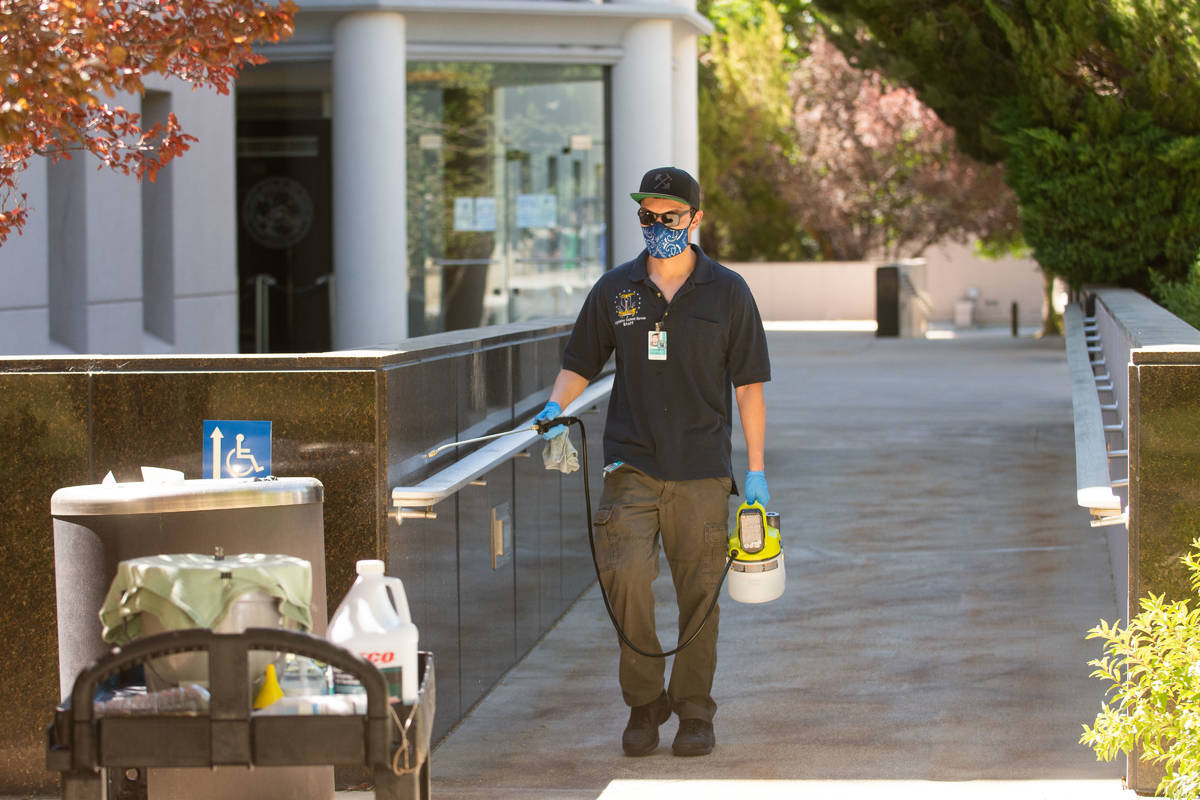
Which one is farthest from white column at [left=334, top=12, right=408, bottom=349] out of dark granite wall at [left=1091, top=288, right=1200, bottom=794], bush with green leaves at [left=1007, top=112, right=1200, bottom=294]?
dark granite wall at [left=1091, top=288, right=1200, bottom=794]

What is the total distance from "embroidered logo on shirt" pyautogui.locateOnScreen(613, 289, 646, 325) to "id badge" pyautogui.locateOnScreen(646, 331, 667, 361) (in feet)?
0.30

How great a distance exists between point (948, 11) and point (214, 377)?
1023 cm

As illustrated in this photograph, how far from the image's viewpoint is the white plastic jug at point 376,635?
12.7 ft

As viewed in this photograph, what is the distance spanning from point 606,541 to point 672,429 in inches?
18.4

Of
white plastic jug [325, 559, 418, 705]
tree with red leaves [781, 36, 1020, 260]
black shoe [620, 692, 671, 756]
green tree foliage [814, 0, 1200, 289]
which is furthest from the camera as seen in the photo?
tree with red leaves [781, 36, 1020, 260]

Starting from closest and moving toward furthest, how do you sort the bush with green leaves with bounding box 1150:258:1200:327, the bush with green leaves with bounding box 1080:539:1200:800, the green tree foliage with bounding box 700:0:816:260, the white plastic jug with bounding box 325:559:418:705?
the white plastic jug with bounding box 325:559:418:705, the bush with green leaves with bounding box 1080:539:1200:800, the bush with green leaves with bounding box 1150:258:1200:327, the green tree foliage with bounding box 700:0:816:260

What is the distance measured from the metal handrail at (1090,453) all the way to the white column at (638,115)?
5846 millimetres

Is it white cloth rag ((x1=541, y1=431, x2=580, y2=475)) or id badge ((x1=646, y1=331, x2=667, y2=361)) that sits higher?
id badge ((x1=646, y1=331, x2=667, y2=361))

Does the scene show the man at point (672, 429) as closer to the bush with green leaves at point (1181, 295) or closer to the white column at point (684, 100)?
the bush with green leaves at point (1181, 295)

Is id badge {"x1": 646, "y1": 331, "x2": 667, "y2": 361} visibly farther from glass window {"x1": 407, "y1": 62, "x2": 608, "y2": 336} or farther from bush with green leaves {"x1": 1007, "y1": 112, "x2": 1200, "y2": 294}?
glass window {"x1": 407, "y1": 62, "x2": 608, "y2": 336}

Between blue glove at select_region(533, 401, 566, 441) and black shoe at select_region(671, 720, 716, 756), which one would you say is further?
black shoe at select_region(671, 720, 716, 756)

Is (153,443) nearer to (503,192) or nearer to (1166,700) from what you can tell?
(1166,700)

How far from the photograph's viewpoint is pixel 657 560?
598 cm

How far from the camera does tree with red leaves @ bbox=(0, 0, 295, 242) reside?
4246mm
